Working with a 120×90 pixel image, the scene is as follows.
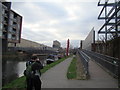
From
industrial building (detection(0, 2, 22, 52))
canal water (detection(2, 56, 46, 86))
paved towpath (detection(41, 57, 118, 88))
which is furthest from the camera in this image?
industrial building (detection(0, 2, 22, 52))

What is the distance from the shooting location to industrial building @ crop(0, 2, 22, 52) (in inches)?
2062

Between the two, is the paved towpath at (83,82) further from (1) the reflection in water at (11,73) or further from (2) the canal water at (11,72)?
(1) the reflection in water at (11,73)

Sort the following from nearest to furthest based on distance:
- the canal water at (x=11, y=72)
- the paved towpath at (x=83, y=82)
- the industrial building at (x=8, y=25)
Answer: the paved towpath at (x=83, y=82)
the canal water at (x=11, y=72)
the industrial building at (x=8, y=25)

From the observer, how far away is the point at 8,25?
5528 cm

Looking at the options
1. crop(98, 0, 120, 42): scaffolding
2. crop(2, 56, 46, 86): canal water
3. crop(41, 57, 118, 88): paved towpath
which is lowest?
crop(2, 56, 46, 86): canal water

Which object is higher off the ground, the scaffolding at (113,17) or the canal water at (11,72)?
the scaffolding at (113,17)

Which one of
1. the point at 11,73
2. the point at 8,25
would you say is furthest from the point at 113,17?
the point at 8,25

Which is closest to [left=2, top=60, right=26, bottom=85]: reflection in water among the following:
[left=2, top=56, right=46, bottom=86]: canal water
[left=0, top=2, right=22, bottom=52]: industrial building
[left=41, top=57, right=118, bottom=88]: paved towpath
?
[left=2, top=56, right=46, bottom=86]: canal water

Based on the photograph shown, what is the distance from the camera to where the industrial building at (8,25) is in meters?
52.4

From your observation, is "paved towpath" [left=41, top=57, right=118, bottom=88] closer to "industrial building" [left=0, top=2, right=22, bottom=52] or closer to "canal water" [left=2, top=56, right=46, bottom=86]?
"canal water" [left=2, top=56, right=46, bottom=86]

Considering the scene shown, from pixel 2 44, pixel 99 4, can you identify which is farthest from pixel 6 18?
pixel 99 4

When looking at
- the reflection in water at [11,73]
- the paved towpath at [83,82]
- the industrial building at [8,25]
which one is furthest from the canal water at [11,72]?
the industrial building at [8,25]

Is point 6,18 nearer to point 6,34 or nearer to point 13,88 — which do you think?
point 6,34

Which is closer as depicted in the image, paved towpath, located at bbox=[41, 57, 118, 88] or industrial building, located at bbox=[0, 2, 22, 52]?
paved towpath, located at bbox=[41, 57, 118, 88]
